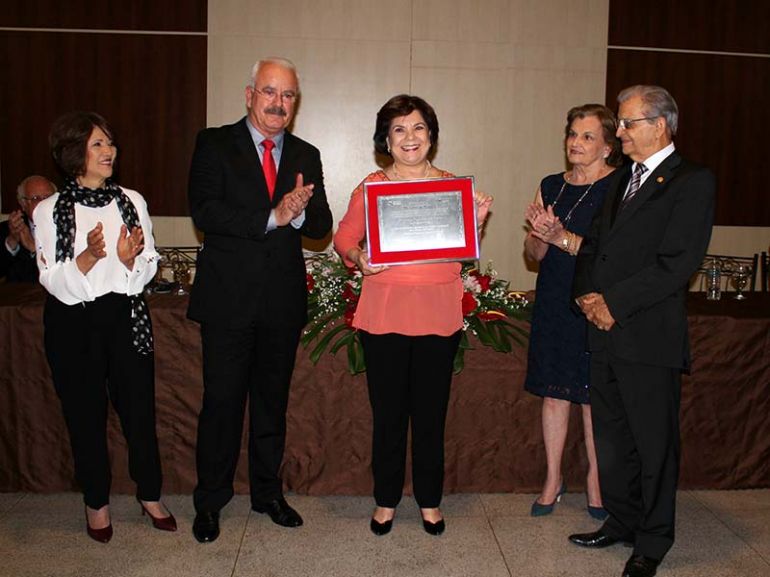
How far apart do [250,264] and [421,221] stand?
0.69 meters

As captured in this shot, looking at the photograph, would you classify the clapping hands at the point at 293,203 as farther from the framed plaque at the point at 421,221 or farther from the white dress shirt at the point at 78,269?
the white dress shirt at the point at 78,269

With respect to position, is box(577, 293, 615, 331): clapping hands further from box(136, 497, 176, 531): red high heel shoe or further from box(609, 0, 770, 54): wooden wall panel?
box(609, 0, 770, 54): wooden wall panel

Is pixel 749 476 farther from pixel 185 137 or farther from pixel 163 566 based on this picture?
pixel 185 137

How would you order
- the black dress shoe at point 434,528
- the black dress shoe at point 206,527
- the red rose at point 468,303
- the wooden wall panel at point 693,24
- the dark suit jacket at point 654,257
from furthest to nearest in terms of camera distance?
1. the wooden wall panel at point 693,24
2. the red rose at point 468,303
3. the black dress shoe at point 434,528
4. the black dress shoe at point 206,527
5. the dark suit jacket at point 654,257

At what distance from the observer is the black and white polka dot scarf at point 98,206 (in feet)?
9.70

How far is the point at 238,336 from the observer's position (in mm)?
3123

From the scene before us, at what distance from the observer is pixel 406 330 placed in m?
3.04

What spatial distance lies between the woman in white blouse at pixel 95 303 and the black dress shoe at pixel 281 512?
1.74 feet

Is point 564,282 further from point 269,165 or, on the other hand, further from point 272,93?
point 272,93

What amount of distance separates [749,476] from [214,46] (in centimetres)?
575

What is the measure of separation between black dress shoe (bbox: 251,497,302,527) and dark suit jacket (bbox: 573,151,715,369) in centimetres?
150

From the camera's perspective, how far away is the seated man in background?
15.7 feet

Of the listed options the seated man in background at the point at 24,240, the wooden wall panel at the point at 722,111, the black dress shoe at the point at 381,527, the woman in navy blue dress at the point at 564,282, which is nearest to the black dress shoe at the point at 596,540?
the woman in navy blue dress at the point at 564,282

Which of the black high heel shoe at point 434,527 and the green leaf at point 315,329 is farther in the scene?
the green leaf at point 315,329
